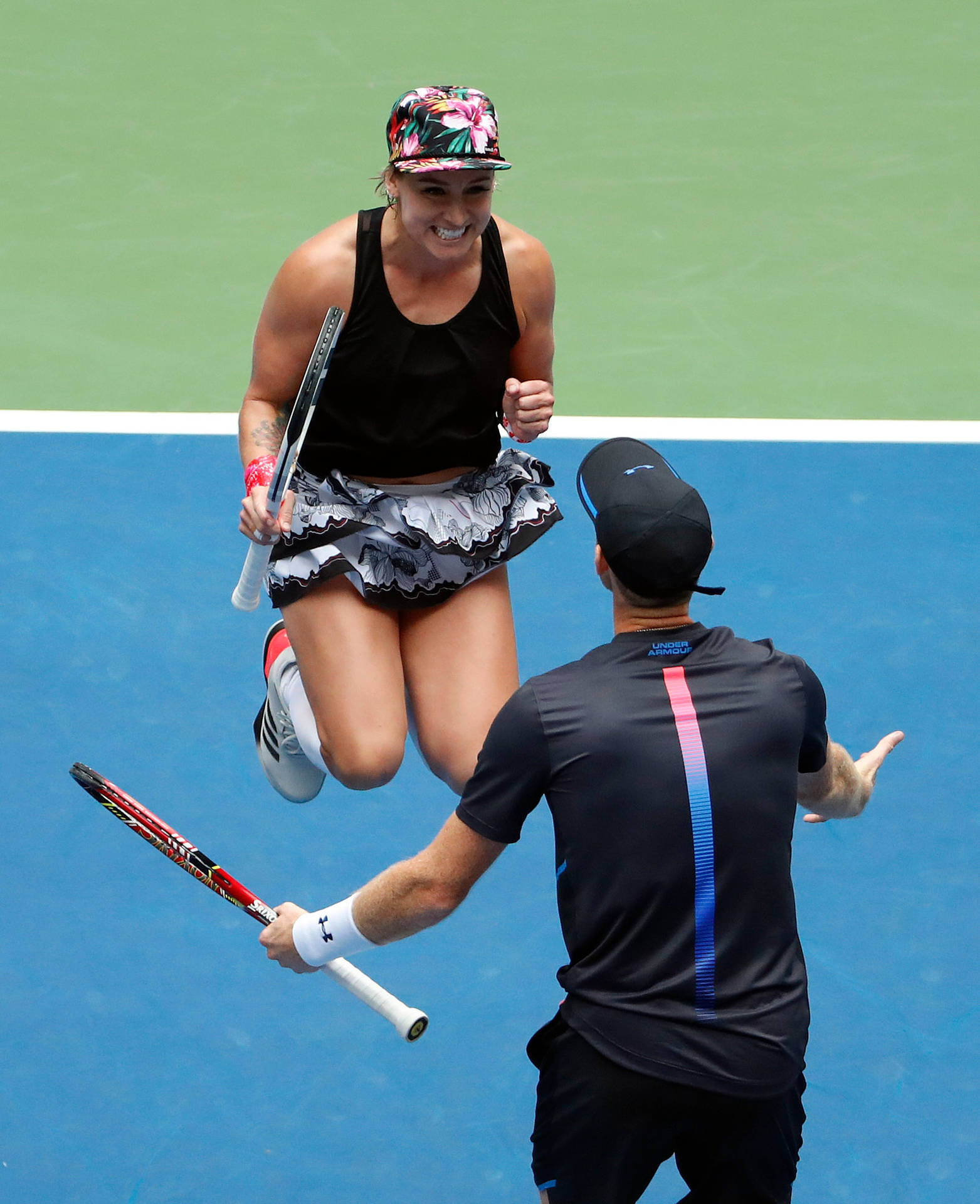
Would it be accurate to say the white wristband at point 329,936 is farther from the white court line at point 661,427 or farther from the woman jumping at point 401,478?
the white court line at point 661,427

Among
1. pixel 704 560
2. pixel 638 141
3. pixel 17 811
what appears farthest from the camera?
pixel 638 141

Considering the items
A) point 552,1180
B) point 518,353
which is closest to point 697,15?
point 518,353

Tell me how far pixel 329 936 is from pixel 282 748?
5.11 feet

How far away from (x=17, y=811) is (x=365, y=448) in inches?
66.1

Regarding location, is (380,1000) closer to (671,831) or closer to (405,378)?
(671,831)

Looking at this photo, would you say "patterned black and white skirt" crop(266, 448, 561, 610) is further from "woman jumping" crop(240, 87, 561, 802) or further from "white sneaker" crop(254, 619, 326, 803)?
"white sneaker" crop(254, 619, 326, 803)

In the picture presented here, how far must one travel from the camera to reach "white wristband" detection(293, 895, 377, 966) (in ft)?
11.4

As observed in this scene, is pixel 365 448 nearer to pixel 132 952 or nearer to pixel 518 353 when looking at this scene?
pixel 518 353

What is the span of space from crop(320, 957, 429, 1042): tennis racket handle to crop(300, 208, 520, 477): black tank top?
157 cm

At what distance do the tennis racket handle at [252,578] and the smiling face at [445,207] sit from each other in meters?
0.98

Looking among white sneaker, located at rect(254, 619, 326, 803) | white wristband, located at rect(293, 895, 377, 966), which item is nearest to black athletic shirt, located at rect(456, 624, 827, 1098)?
white wristband, located at rect(293, 895, 377, 966)

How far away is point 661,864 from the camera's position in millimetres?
3006

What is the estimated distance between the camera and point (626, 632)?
316 centimetres

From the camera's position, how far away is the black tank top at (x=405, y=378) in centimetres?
469
